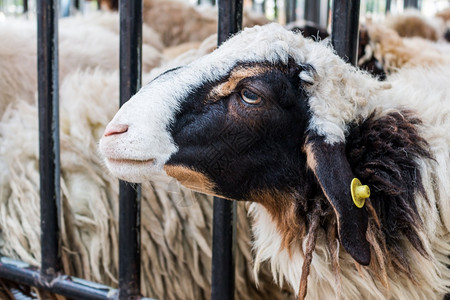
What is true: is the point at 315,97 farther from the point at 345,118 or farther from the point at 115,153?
the point at 115,153

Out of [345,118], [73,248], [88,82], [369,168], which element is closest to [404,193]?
[369,168]

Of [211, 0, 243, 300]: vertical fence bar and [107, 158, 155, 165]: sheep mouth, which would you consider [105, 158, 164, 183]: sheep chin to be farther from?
[211, 0, 243, 300]: vertical fence bar

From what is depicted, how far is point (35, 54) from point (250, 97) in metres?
1.60

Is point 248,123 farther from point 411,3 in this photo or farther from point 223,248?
point 411,3

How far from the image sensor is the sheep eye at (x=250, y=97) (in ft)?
3.42

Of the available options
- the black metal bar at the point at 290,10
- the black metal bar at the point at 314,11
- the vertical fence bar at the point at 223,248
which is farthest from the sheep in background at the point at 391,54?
the black metal bar at the point at 314,11

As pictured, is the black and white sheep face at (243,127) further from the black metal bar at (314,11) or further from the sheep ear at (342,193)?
the black metal bar at (314,11)

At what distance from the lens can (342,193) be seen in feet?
3.21

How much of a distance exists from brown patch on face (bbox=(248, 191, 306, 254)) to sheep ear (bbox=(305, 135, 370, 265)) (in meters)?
0.13

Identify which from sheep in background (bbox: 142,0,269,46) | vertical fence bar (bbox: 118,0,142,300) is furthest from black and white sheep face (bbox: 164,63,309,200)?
sheep in background (bbox: 142,0,269,46)

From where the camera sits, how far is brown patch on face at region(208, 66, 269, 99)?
105 cm

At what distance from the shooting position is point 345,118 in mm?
1079

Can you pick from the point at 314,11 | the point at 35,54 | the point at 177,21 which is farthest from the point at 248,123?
the point at 314,11

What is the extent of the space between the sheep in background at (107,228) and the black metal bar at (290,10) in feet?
11.1
